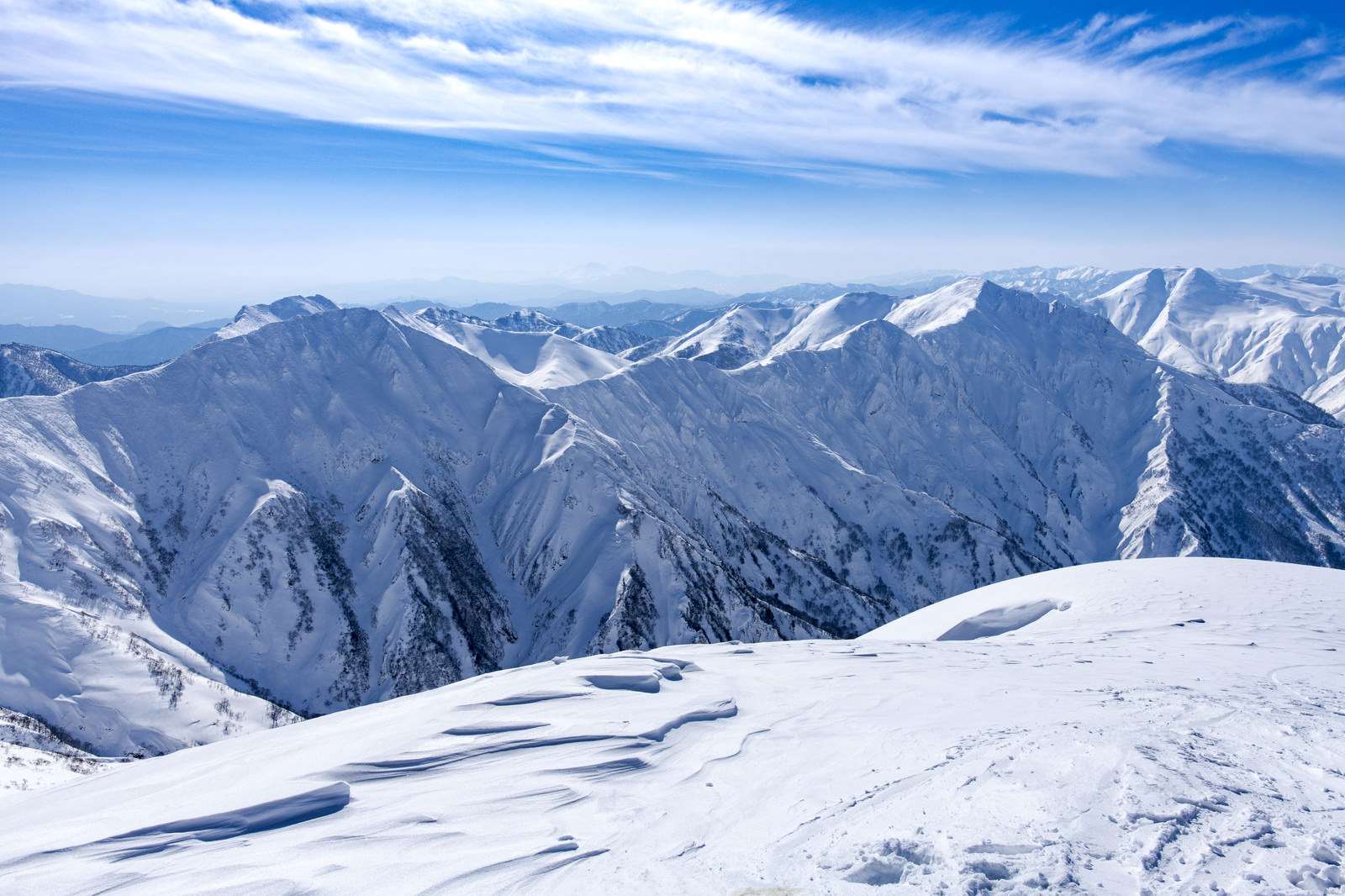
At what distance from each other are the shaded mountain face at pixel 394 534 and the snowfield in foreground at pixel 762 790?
63.8m

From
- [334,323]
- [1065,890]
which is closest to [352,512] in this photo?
[334,323]

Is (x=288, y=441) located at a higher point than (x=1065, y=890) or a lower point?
lower

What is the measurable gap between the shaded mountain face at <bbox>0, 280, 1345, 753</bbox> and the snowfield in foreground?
63757 mm

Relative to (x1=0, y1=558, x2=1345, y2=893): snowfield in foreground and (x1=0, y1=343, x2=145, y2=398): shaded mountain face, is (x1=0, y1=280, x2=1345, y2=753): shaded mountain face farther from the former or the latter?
(x1=0, y1=343, x2=145, y2=398): shaded mountain face

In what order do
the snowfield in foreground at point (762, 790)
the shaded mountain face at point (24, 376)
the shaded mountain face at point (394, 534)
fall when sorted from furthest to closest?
the shaded mountain face at point (24, 376) → the shaded mountain face at point (394, 534) → the snowfield in foreground at point (762, 790)

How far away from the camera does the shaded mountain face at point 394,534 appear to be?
74938 mm

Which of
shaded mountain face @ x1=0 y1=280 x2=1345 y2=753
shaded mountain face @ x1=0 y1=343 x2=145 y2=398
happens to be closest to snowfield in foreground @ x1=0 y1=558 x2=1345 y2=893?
shaded mountain face @ x1=0 y1=280 x2=1345 y2=753

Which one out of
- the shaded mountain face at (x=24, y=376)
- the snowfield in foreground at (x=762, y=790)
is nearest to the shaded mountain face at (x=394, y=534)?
the snowfield in foreground at (x=762, y=790)

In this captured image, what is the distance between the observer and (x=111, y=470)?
3846 inches

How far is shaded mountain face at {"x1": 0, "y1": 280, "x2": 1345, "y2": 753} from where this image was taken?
246ft

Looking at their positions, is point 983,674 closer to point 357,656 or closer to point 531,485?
point 357,656

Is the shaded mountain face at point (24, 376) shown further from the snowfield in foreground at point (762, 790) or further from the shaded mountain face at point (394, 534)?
the snowfield in foreground at point (762, 790)

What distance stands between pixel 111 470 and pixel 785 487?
132 m

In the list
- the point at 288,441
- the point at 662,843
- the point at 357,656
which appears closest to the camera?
the point at 662,843
